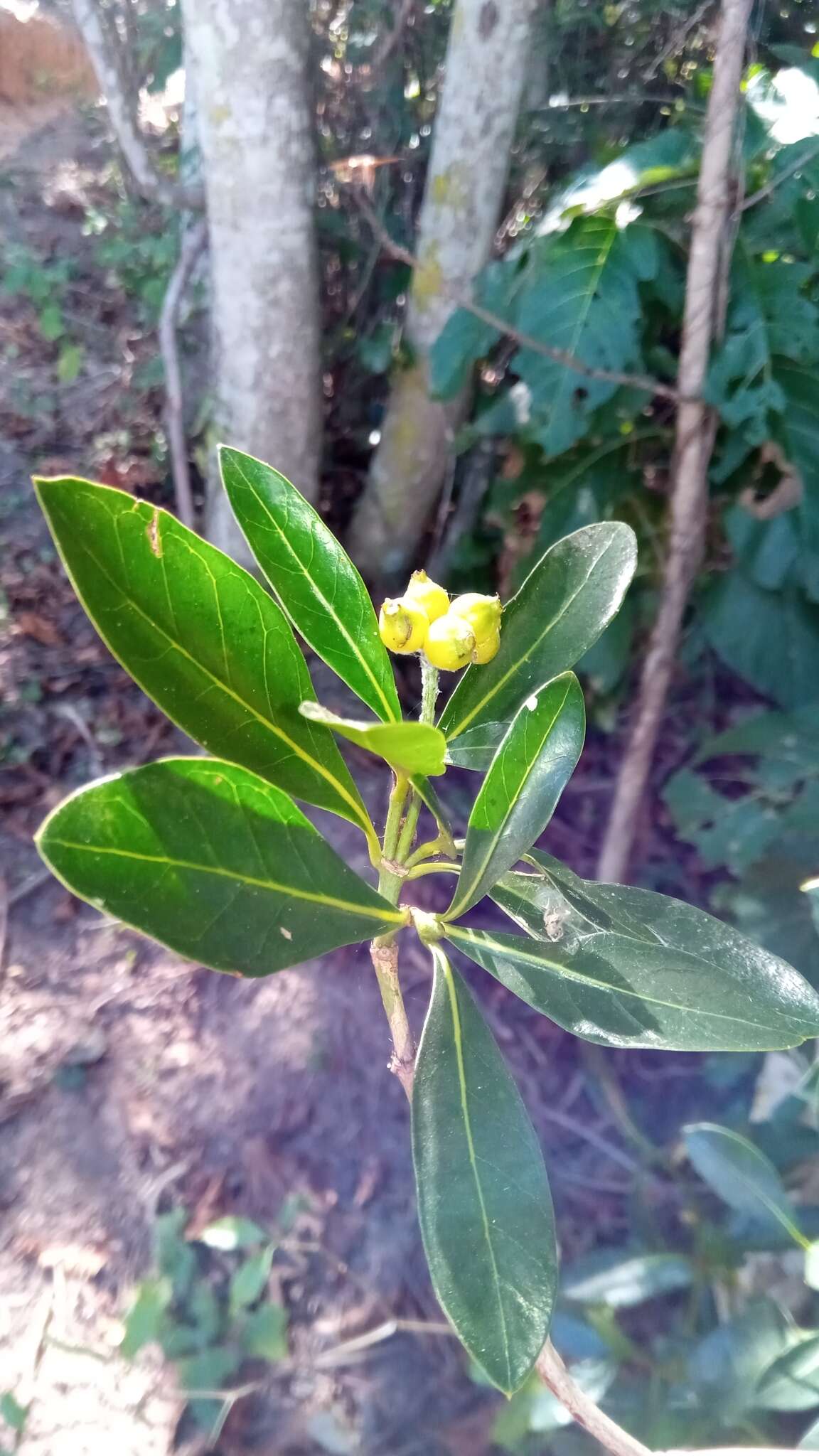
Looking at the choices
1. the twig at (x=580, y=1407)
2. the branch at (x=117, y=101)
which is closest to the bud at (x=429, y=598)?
the twig at (x=580, y=1407)

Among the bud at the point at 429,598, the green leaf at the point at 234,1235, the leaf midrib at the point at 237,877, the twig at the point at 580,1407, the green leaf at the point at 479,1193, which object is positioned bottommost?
the green leaf at the point at 234,1235

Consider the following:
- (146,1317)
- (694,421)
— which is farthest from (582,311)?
(146,1317)

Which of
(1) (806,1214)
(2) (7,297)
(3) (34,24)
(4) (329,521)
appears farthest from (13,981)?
(3) (34,24)

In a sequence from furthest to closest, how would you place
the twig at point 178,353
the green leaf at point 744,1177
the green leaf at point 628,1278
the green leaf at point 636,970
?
the twig at point 178,353 < the green leaf at point 628,1278 < the green leaf at point 744,1177 < the green leaf at point 636,970

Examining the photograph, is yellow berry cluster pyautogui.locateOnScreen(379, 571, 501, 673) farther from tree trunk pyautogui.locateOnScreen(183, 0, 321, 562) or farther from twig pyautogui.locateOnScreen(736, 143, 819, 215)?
tree trunk pyautogui.locateOnScreen(183, 0, 321, 562)

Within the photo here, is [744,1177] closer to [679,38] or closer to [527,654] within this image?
[527,654]

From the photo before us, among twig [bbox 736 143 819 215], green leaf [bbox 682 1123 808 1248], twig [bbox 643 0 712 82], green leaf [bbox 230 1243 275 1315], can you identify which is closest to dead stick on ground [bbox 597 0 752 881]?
twig [bbox 736 143 819 215]

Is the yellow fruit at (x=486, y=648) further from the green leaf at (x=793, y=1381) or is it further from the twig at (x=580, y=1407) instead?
the green leaf at (x=793, y=1381)
